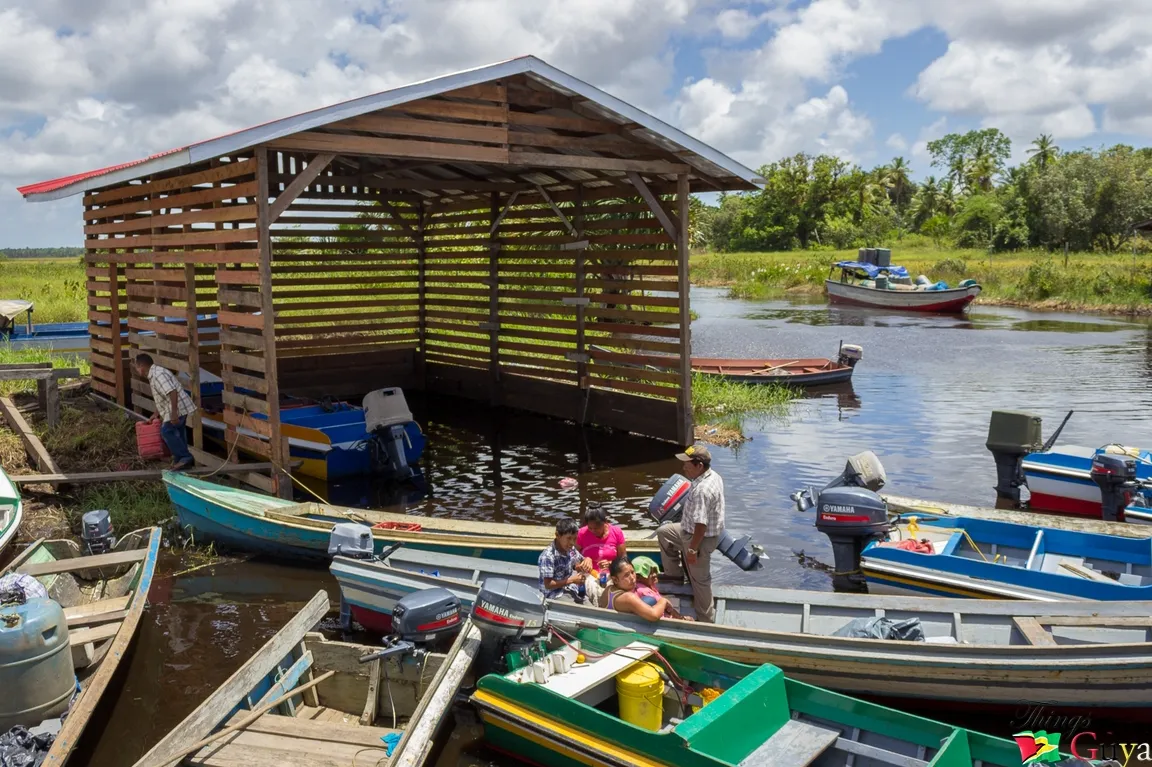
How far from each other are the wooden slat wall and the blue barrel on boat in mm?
5133

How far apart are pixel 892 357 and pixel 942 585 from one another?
19.1 metres

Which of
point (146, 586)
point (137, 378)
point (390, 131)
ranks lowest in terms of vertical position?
point (146, 586)

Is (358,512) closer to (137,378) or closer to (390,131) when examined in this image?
(390,131)

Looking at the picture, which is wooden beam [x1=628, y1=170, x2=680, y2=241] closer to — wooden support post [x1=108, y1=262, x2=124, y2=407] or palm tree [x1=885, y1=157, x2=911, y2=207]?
wooden support post [x1=108, y1=262, x2=124, y2=407]

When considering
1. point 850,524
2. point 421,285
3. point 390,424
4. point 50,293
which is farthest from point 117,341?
point 50,293

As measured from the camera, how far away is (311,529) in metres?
9.47

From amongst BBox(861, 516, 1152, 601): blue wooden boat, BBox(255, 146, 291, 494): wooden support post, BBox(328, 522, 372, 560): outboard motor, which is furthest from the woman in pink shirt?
BBox(255, 146, 291, 494): wooden support post

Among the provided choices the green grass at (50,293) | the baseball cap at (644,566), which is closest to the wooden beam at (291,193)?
the baseball cap at (644,566)

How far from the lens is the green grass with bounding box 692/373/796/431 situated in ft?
55.4

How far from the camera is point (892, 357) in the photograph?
1039 inches

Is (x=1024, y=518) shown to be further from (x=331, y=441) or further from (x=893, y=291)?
(x=893, y=291)

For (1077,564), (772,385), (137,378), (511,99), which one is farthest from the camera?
(772,385)

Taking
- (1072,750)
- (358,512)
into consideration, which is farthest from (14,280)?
(1072,750)

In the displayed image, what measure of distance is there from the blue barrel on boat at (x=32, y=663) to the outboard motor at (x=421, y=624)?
76.2 inches
